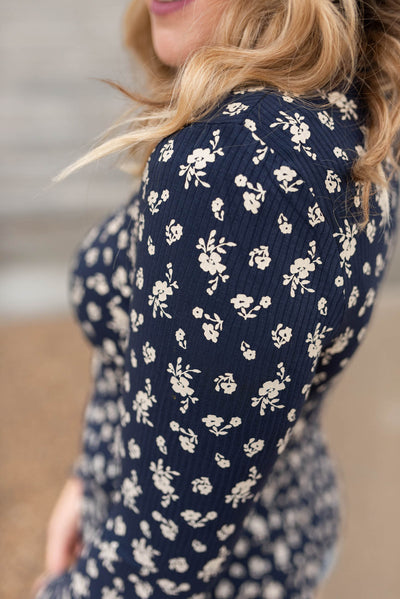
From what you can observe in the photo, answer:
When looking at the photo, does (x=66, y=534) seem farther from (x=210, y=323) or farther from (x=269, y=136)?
(x=269, y=136)

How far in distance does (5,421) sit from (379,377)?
1.42 m

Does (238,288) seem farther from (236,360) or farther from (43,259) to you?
(43,259)

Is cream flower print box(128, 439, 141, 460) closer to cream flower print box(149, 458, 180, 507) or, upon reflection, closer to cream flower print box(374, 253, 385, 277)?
cream flower print box(149, 458, 180, 507)

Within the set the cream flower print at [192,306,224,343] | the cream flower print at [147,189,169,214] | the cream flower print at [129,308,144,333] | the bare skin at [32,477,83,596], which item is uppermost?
the cream flower print at [147,189,169,214]

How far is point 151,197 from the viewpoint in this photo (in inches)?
18.5

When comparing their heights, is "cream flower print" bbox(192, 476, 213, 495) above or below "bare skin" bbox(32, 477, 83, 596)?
above

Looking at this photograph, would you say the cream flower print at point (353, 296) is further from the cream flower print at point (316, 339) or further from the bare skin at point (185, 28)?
the bare skin at point (185, 28)

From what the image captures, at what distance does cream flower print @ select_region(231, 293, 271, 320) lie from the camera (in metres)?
0.45

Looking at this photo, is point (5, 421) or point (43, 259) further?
point (43, 259)

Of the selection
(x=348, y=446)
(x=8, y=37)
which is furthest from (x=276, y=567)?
(x=8, y=37)

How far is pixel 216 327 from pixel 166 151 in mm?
153

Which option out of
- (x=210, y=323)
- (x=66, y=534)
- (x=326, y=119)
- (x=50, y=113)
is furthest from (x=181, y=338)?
(x=50, y=113)

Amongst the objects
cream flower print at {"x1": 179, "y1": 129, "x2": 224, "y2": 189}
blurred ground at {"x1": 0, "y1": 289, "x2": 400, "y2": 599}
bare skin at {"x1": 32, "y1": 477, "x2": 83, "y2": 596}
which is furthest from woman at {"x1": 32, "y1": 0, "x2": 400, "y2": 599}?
blurred ground at {"x1": 0, "y1": 289, "x2": 400, "y2": 599}

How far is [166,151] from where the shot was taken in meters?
0.47
